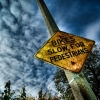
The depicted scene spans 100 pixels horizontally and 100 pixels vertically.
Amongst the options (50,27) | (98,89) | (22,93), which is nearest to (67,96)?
(98,89)

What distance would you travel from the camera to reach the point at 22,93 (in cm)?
2716

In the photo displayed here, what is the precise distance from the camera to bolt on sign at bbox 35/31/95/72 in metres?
2.19

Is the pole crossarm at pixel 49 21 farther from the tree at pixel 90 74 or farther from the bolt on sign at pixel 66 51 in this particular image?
the tree at pixel 90 74

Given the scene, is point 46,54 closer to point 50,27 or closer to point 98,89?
point 50,27

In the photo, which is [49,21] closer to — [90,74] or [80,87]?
[80,87]

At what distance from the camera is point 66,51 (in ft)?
7.56

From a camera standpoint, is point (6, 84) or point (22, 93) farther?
point (22, 93)

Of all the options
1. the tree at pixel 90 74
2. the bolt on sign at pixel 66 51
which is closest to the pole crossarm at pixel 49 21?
the bolt on sign at pixel 66 51

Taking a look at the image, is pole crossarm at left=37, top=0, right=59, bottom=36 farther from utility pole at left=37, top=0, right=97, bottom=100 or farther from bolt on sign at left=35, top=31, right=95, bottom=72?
utility pole at left=37, top=0, right=97, bottom=100

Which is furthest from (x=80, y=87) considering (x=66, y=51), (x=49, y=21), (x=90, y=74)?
(x=90, y=74)

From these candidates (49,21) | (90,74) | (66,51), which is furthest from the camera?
(90,74)

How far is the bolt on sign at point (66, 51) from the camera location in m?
2.19

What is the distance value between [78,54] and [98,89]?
22158 mm

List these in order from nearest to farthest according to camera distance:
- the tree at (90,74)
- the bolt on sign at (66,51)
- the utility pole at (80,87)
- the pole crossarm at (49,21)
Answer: the utility pole at (80,87) → the bolt on sign at (66,51) → the pole crossarm at (49,21) → the tree at (90,74)
